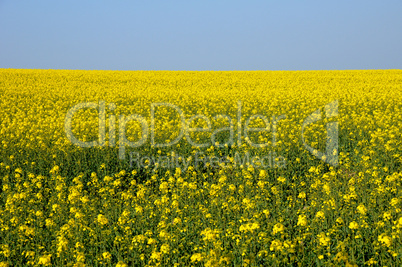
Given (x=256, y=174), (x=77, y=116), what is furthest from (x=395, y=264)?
(x=77, y=116)

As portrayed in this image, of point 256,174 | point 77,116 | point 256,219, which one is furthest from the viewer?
point 77,116

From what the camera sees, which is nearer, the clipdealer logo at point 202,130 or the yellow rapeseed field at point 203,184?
the yellow rapeseed field at point 203,184

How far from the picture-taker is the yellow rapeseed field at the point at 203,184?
529cm

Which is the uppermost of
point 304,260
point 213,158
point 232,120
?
point 232,120

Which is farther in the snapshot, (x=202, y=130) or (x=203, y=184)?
(x=202, y=130)

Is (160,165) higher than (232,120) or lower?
lower

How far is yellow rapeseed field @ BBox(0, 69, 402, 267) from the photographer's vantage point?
17.4 feet

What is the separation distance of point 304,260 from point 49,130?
36.1 ft

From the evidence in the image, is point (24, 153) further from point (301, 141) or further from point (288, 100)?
point (288, 100)

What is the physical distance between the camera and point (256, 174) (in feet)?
30.3

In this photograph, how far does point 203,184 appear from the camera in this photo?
9391 mm

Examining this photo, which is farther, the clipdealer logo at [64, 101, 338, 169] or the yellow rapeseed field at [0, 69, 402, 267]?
the clipdealer logo at [64, 101, 338, 169]

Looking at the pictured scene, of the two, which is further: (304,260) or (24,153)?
(24,153)

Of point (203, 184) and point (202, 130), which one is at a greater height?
point (202, 130)
